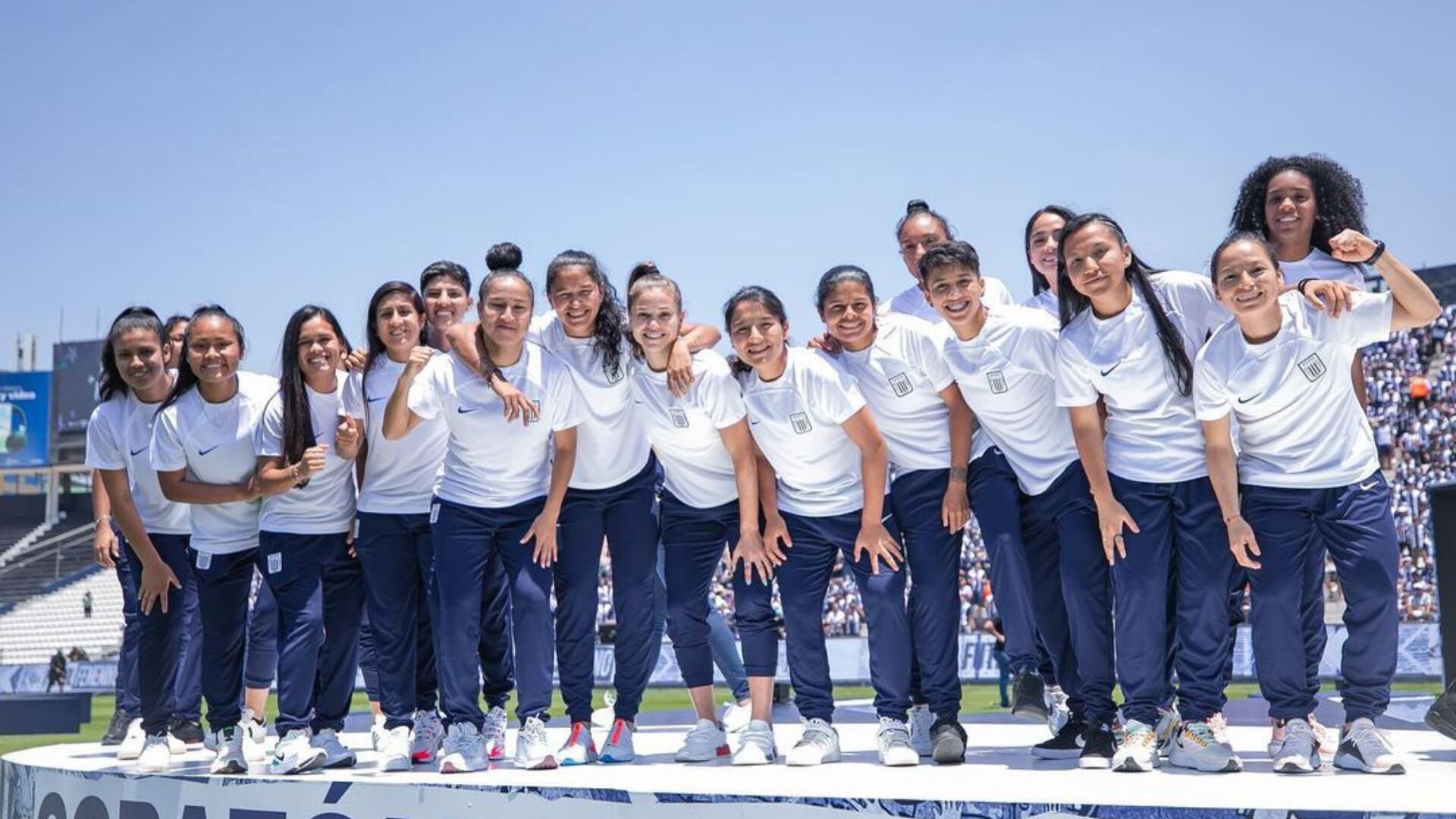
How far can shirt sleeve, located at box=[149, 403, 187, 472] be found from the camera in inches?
229

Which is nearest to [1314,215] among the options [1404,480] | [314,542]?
[314,542]

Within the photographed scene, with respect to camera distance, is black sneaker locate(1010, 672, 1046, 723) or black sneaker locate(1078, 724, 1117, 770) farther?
black sneaker locate(1010, 672, 1046, 723)

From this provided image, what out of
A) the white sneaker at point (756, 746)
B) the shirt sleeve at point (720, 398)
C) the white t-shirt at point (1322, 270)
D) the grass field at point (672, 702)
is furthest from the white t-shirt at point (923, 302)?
the grass field at point (672, 702)

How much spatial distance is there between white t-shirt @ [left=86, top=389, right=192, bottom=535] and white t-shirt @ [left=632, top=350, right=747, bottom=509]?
8.39 feet

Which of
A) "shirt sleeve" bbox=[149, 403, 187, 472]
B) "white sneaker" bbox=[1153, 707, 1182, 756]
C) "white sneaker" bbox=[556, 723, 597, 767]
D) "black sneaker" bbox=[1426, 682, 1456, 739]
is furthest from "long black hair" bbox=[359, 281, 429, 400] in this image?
"black sneaker" bbox=[1426, 682, 1456, 739]

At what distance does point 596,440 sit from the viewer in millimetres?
5527

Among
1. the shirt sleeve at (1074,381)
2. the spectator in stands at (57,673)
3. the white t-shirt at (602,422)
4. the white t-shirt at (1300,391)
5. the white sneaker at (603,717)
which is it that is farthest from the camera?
the spectator in stands at (57,673)

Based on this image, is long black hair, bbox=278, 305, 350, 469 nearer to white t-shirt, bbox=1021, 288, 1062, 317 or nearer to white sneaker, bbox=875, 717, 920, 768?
white sneaker, bbox=875, 717, 920, 768

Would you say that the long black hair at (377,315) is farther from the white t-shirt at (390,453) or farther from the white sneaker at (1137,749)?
the white sneaker at (1137,749)

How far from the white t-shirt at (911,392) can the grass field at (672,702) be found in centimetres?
685

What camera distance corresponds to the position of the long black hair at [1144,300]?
15.5 feet

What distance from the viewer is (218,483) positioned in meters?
5.85

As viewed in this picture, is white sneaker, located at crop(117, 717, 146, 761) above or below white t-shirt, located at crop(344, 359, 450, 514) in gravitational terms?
below

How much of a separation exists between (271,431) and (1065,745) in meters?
3.68
